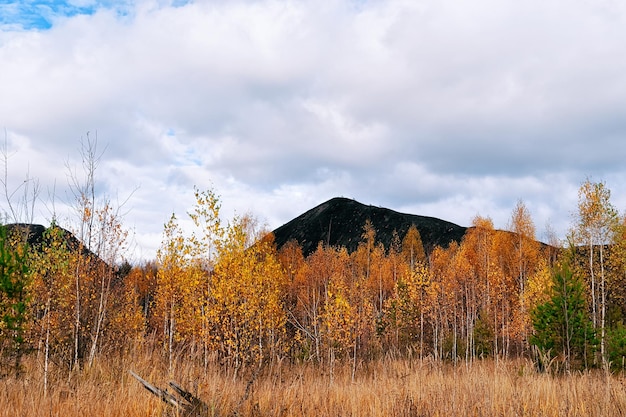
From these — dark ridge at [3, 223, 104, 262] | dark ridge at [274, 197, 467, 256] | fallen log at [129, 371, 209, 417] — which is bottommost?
fallen log at [129, 371, 209, 417]

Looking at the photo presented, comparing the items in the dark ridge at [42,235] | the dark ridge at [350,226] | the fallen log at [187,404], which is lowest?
the fallen log at [187,404]

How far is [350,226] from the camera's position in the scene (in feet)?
436

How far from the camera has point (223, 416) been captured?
6.33 m

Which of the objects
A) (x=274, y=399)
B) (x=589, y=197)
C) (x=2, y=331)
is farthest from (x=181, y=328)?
(x=589, y=197)

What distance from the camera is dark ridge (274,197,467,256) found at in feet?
397

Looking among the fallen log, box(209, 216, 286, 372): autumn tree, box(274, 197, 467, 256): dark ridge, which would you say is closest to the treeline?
box(209, 216, 286, 372): autumn tree

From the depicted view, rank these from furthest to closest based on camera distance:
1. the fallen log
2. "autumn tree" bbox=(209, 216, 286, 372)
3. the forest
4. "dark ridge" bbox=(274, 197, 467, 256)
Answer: "dark ridge" bbox=(274, 197, 467, 256)
"autumn tree" bbox=(209, 216, 286, 372)
the forest
the fallen log

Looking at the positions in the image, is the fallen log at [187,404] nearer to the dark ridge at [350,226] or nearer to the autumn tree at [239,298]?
the autumn tree at [239,298]

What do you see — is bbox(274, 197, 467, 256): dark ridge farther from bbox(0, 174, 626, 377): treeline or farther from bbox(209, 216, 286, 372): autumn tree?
bbox(209, 216, 286, 372): autumn tree

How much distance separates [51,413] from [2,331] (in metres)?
3.27

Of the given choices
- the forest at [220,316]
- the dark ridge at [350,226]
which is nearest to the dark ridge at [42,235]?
the forest at [220,316]

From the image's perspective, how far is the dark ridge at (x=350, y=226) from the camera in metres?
121

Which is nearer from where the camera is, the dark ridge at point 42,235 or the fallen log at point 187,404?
the fallen log at point 187,404

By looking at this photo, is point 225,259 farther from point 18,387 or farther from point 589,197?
point 589,197
